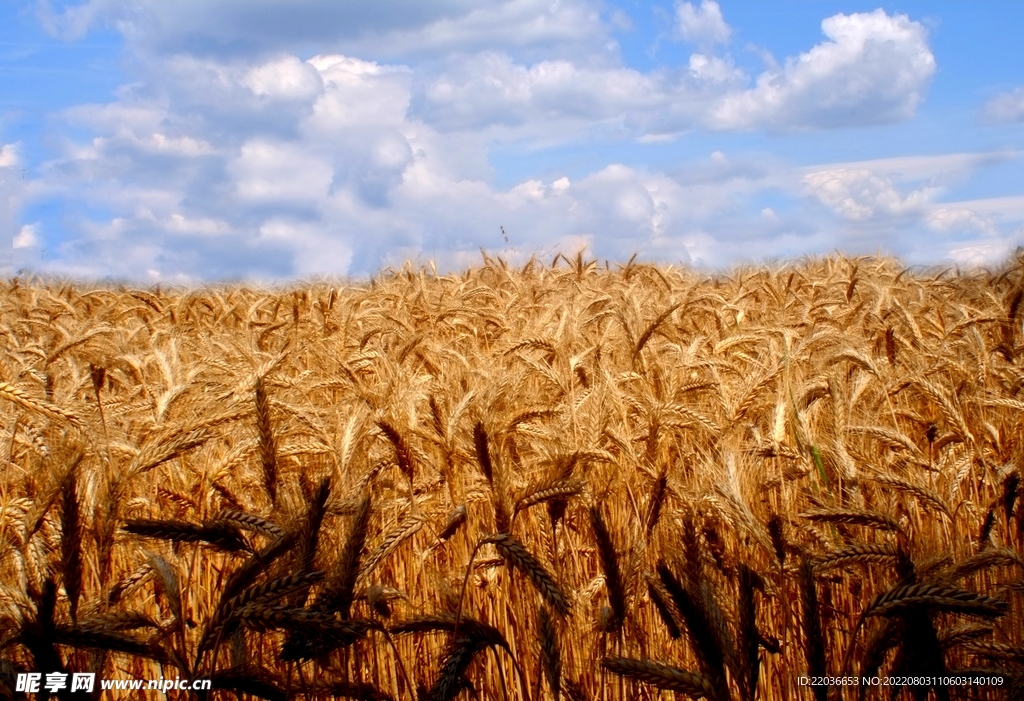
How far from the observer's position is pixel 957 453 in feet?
11.0

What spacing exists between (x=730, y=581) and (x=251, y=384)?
60.1 inches

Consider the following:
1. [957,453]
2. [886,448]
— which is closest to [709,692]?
[886,448]

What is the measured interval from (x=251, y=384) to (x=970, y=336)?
11.4 feet

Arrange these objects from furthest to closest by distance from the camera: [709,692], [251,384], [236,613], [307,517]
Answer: [251,384] → [307,517] → [236,613] → [709,692]

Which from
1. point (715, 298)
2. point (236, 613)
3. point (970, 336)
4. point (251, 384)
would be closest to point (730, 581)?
point (236, 613)

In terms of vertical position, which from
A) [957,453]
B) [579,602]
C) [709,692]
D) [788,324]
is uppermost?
[788,324]

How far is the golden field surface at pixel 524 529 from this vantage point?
1689 mm

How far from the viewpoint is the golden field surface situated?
1.69m

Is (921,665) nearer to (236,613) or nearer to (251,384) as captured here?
(236,613)

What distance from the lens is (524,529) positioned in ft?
9.39

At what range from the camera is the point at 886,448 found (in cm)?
327

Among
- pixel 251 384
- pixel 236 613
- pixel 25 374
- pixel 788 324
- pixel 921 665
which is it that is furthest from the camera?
pixel 788 324

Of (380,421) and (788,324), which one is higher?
(788,324)

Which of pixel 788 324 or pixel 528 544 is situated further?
pixel 788 324
